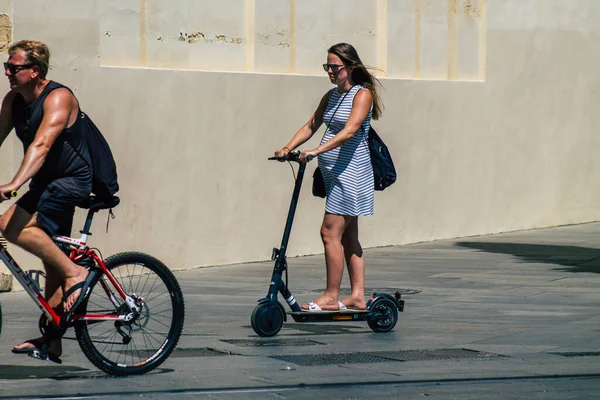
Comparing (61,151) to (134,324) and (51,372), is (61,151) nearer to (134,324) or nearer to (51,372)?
(134,324)

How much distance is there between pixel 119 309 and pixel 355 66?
259cm

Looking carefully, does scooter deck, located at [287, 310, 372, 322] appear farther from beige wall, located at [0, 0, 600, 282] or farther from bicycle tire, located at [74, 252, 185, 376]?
beige wall, located at [0, 0, 600, 282]

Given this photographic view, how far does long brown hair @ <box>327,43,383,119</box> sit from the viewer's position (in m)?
8.41

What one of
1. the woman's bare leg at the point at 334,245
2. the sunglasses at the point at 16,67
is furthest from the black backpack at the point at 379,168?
the sunglasses at the point at 16,67

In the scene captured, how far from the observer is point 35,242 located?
6508mm

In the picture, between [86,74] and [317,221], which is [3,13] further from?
[317,221]

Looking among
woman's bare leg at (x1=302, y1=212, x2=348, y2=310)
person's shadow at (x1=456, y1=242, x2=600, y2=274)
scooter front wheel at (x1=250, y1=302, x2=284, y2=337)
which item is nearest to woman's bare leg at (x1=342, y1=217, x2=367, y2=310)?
woman's bare leg at (x1=302, y1=212, x2=348, y2=310)

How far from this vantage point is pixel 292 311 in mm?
8289

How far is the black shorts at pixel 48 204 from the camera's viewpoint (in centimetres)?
655

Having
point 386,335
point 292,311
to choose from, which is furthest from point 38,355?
point 386,335

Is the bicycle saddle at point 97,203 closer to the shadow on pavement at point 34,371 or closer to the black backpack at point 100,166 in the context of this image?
the black backpack at point 100,166

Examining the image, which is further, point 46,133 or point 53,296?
point 53,296

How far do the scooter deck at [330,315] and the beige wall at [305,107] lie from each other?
3671mm

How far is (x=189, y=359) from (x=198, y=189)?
530 cm
